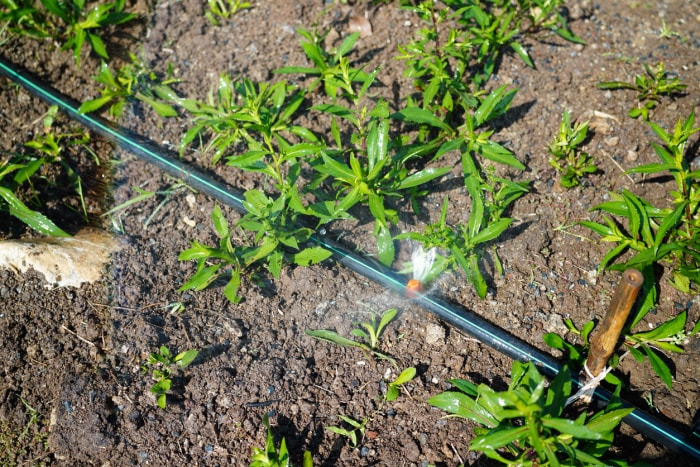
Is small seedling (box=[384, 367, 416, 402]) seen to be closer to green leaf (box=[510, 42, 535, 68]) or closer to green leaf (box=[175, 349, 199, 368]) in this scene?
green leaf (box=[175, 349, 199, 368])

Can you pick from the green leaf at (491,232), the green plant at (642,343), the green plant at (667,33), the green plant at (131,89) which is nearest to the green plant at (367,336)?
the green leaf at (491,232)

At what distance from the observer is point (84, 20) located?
379 cm

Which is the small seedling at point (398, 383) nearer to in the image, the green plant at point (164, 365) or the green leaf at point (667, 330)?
the green plant at point (164, 365)

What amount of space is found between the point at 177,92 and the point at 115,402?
1.92 meters

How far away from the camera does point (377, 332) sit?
8.89 feet

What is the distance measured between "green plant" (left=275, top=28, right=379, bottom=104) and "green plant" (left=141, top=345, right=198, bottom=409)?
1.50 metres

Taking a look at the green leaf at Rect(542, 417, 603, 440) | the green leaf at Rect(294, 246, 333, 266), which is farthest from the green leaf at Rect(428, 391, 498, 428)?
the green leaf at Rect(294, 246, 333, 266)

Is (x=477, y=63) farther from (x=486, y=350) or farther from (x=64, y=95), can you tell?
(x=64, y=95)

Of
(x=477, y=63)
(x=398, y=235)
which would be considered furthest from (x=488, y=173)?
(x=477, y=63)

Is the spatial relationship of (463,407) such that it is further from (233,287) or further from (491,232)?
(233,287)

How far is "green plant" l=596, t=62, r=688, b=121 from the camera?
3230 mm

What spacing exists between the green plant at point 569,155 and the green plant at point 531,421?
3.89 feet

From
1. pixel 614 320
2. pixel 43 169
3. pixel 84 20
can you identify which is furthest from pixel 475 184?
pixel 84 20

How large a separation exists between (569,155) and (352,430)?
1.81 metres
